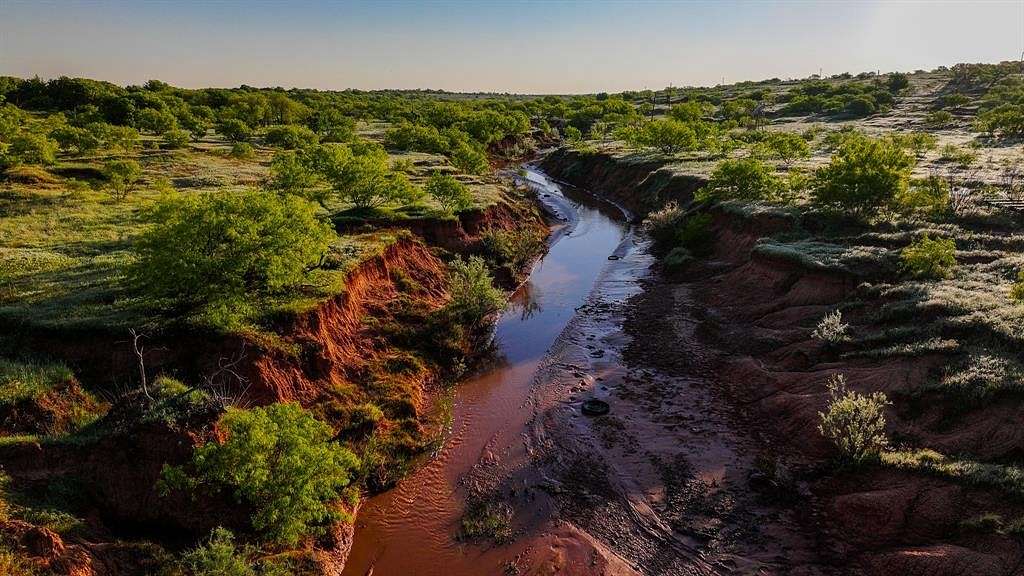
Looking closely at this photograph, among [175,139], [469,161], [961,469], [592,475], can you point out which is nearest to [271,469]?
[592,475]

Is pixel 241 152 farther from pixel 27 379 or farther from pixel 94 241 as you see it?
pixel 27 379

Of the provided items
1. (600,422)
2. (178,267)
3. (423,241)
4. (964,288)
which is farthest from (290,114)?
(964,288)

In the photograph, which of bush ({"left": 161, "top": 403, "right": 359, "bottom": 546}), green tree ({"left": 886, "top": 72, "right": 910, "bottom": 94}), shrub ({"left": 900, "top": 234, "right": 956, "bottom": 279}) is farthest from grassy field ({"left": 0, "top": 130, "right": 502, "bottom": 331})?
green tree ({"left": 886, "top": 72, "right": 910, "bottom": 94})

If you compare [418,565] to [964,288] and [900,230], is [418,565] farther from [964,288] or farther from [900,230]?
[900,230]

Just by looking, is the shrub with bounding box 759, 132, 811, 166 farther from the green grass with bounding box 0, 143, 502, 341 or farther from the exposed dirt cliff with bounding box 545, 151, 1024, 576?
the green grass with bounding box 0, 143, 502, 341

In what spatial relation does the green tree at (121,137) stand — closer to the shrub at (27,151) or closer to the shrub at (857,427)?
the shrub at (27,151)

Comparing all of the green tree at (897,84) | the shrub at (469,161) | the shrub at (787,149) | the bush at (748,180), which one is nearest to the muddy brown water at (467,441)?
the bush at (748,180)
